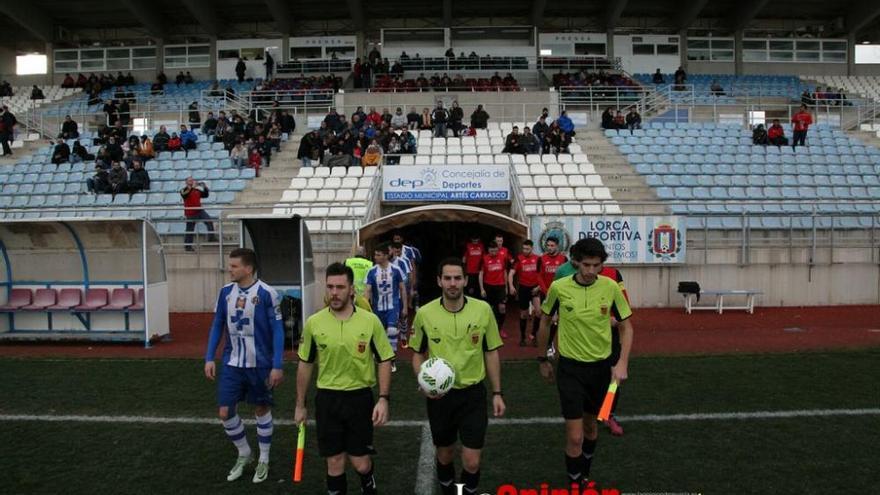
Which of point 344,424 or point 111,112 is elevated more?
point 111,112

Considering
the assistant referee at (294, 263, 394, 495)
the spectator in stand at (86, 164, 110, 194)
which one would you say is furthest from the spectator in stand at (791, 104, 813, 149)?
the assistant referee at (294, 263, 394, 495)

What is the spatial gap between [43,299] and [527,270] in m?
8.76

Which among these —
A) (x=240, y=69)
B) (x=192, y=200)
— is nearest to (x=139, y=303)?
(x=192, y=200)

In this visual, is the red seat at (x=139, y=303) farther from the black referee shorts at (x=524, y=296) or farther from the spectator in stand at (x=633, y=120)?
the spectator in stand at (x=633, y=120)

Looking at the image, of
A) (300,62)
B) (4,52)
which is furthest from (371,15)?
(4,52)

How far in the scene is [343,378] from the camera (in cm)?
492

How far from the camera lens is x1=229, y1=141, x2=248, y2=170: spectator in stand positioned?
21.6m

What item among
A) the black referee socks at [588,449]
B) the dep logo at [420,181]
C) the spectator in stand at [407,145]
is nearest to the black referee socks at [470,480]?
the black referee socks at [588,449]

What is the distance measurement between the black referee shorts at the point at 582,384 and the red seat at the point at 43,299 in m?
10.8

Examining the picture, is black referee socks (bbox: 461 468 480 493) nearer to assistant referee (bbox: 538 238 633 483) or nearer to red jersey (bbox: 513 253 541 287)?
assistant referee (bbox: 538 238 633 483)

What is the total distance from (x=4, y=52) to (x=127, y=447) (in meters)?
40.1

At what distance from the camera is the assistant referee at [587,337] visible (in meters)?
5.59

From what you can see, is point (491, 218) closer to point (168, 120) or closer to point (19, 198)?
point (19, 198)

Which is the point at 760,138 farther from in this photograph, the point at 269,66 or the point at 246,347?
the point at 269,66
